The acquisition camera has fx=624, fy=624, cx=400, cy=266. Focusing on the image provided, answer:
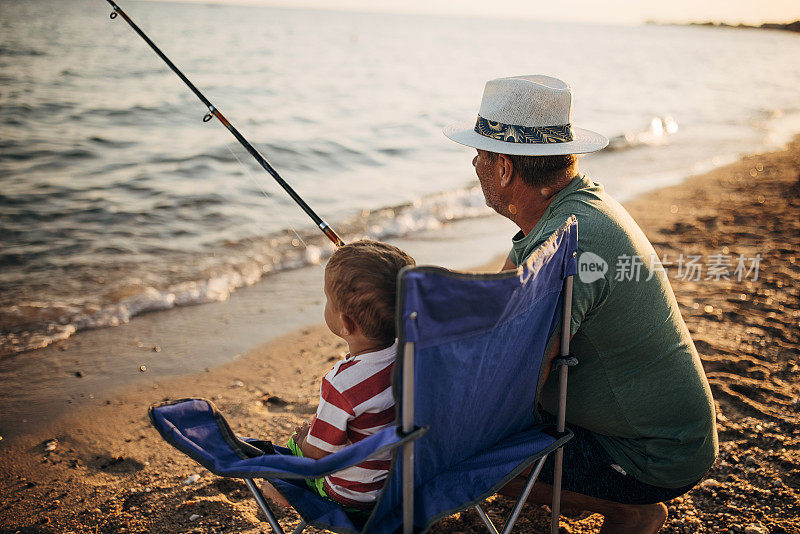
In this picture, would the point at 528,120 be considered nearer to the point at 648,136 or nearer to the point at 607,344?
the point at 607,344

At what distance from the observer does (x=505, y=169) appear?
6.71 ft

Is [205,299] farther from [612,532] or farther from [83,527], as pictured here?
[612,532]

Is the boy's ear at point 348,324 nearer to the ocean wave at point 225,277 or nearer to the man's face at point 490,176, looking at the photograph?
the man's face at point 490,176

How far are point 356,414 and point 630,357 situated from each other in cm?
80

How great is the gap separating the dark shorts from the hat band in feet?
2.95

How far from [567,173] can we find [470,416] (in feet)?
2.86

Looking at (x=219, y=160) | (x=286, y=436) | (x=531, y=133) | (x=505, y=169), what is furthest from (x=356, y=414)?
(x=219, y=160)

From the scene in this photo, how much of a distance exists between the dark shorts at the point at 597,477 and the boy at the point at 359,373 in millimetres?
610

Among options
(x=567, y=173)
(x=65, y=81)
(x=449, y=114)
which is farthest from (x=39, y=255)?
(x=449, y=114)

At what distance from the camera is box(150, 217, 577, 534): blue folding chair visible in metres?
1.34

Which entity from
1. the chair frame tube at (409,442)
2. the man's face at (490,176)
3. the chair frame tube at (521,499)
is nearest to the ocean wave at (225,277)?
the man's face at (490,176)

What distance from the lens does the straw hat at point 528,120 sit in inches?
79.0

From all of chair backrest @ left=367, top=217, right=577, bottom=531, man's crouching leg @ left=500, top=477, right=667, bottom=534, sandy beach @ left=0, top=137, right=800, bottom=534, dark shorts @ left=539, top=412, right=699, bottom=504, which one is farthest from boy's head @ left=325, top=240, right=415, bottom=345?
sandy beach @ left=0, top=137, right=800, bottom=534

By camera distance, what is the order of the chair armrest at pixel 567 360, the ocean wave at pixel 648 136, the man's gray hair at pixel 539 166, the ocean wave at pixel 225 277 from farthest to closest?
the ocean wave at pixel 648 136, the ocean wave at pixel 225 277, the man's gray hair at pixel 539 166, the chair armrest at pixel 567 360
